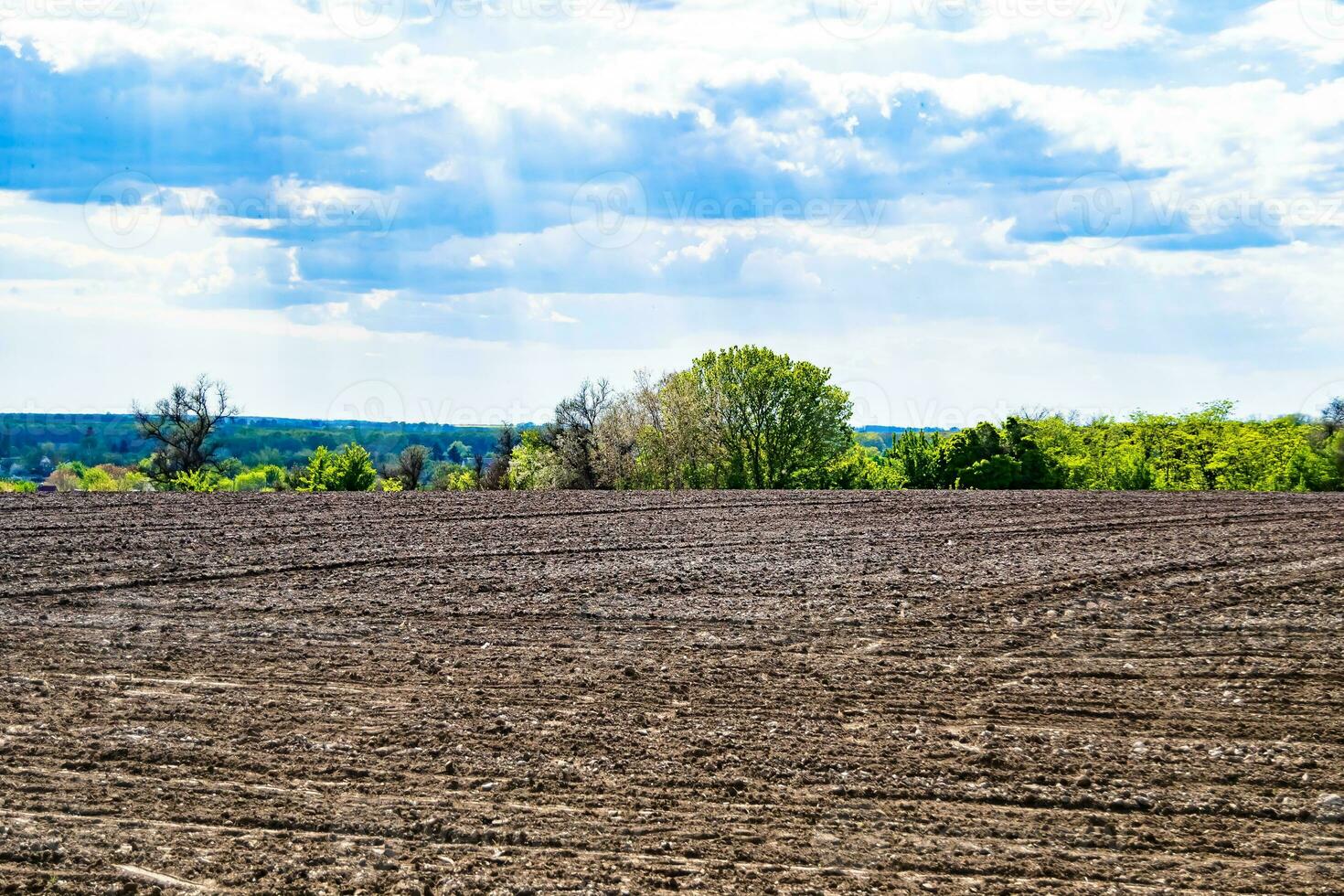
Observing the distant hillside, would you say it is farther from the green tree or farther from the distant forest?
the green tree

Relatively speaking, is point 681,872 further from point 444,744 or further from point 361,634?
point 361,634

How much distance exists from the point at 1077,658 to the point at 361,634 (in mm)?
7714

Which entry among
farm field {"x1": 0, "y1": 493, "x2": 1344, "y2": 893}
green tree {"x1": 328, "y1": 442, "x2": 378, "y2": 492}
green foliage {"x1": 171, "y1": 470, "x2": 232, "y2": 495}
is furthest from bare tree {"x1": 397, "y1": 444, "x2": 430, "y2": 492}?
farm field {"x1": 0, "y1": 493, "x2": 1344, "y2": 893}

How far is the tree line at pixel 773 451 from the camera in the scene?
44062mm

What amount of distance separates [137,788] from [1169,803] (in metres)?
7.05

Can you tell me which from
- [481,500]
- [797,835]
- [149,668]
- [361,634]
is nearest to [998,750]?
[797,835]

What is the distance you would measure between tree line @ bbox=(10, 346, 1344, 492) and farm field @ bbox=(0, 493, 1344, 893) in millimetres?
27246

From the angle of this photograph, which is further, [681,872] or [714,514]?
[714,514]

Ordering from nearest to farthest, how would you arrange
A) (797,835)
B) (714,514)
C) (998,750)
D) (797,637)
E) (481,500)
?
(797,835) < (998,750) < (797,637) < (714,514) < (481,500)

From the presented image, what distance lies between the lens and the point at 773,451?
58844 mm

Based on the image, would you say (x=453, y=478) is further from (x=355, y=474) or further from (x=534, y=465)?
(x=355, y=474)

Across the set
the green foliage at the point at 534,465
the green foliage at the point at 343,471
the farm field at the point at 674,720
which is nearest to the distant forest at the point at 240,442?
the green foliage at the point at 534,465

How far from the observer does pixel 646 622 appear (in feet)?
42.9

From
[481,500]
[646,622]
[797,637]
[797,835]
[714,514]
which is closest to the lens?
[797,835]
